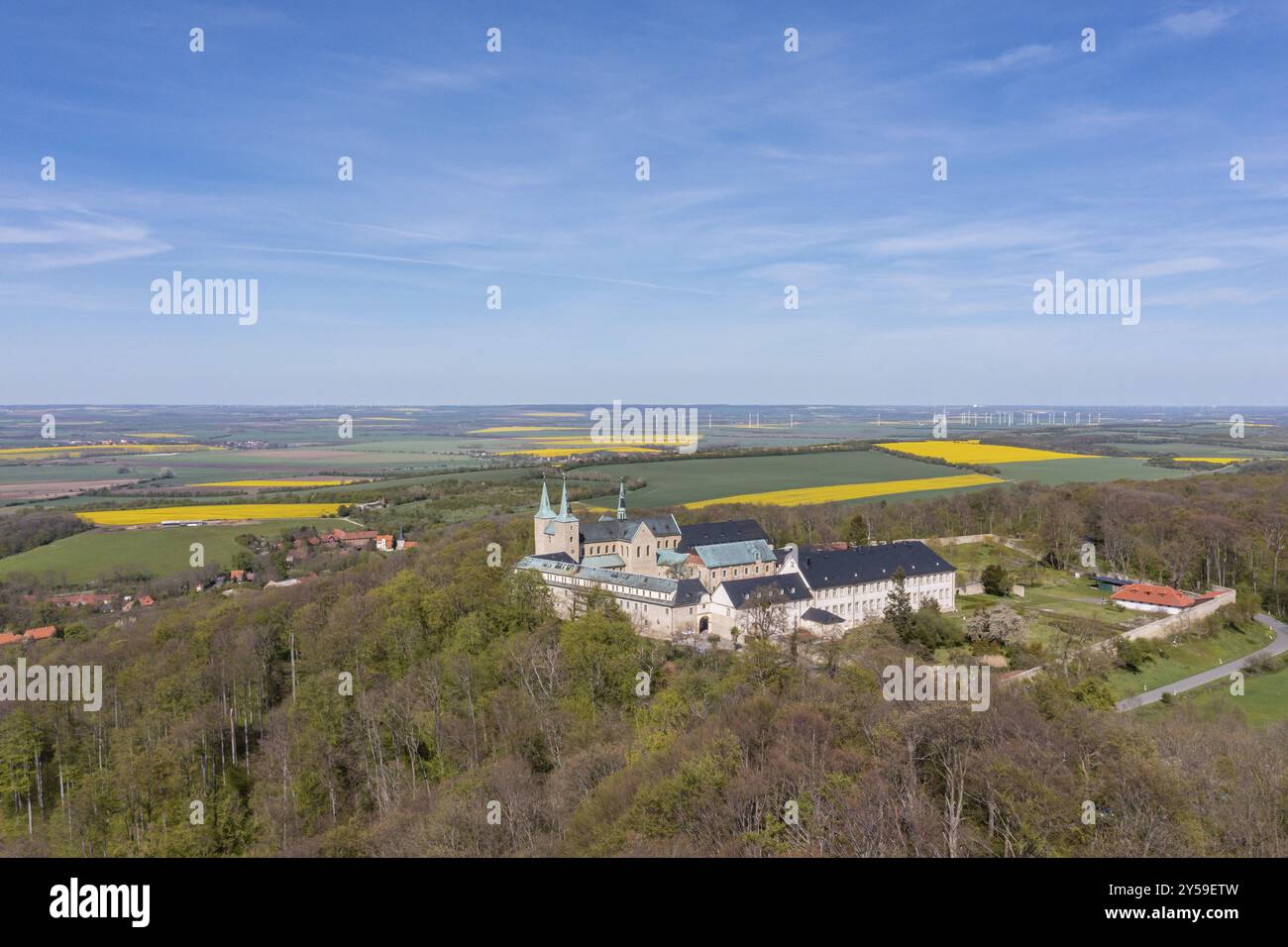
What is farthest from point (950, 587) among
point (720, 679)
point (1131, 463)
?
point (1131, 463)

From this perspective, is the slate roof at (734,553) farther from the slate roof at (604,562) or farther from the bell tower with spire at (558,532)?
the bell tower with spire at (558,532)

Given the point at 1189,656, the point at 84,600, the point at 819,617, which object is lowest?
the point at 1189,656

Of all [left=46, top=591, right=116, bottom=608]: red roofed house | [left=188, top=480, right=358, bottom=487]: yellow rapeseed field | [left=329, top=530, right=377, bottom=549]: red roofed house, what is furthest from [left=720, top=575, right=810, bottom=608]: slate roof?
[left=188, top=480, right=358, bottom=487]: yellow rapeseed field

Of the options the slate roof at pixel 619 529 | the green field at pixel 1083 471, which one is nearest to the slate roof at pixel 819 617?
the slate roof at pixel 619 529

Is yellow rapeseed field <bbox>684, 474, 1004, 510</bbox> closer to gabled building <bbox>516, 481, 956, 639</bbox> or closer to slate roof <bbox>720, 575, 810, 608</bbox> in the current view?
gabled building <bbox>516, 481, 956, 639</bbox>
